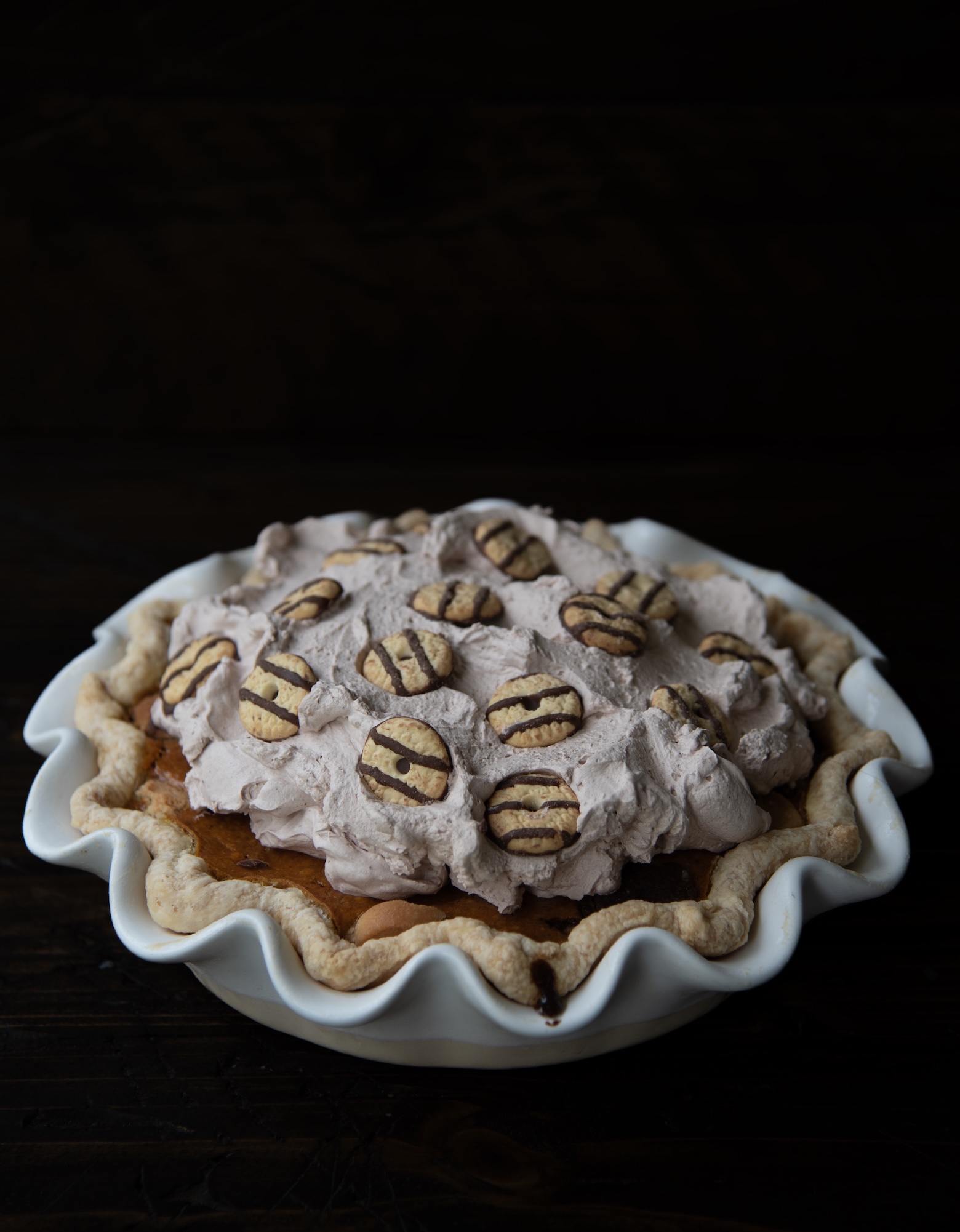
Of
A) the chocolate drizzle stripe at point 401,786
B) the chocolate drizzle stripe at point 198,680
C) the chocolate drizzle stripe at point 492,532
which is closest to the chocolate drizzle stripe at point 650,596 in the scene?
the chocolate drizzle stripe at point 492,532

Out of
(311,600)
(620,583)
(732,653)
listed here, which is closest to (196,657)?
(311,600)

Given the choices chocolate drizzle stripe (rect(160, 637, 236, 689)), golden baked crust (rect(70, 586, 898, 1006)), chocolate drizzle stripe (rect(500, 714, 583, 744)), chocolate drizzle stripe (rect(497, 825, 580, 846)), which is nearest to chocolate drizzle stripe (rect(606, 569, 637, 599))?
chocolate drizzle stripe (rect(500, 714, 583, 744))

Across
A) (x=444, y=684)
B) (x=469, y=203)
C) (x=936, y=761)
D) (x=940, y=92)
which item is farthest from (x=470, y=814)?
(x=940, y=92)

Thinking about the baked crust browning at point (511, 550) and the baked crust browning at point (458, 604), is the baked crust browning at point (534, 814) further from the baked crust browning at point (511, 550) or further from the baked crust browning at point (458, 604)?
the baked crust browning at point (511, 550)

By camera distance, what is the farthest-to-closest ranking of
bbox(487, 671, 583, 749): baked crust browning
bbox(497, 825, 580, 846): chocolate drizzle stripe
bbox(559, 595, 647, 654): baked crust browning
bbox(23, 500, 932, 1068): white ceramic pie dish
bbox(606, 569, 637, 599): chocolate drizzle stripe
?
bbox(606, 569, 637, 599): chocolate drizzle stripe → bbox(559, 595, 647, 654): baked crust browning → bbox(487, 671, 583, 749): baked crust browning → bbox(497, 825, 580, 846): chocolate drizzle stripe → bbox(23, 500, 932, 1068): white ceramic pie dish

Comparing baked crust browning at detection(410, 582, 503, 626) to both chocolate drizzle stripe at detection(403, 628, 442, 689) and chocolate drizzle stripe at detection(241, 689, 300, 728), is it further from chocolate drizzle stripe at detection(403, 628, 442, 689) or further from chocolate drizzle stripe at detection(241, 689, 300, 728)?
chocolate drizzle stripe at detection(241, 689, 300, 728)

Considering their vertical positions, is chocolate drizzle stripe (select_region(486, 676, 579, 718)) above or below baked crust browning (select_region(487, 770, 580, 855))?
above

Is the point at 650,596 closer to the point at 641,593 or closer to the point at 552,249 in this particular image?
the point at 641,593
